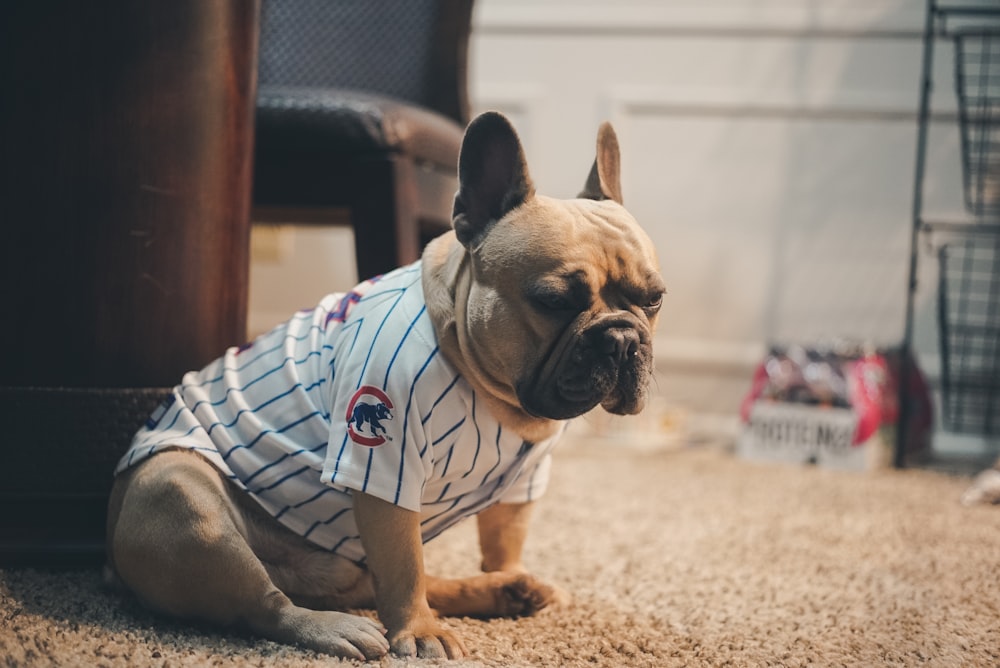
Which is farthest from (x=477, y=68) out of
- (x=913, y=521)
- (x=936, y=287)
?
(x=913, y=521)

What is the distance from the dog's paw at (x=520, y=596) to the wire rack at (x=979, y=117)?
1251mm

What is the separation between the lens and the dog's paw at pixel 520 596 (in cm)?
82

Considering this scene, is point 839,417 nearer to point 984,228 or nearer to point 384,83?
point 984,228

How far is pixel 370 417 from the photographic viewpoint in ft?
2.32

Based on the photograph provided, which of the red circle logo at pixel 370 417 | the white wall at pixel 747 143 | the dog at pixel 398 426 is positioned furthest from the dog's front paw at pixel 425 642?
the white wall at pixel 747 143

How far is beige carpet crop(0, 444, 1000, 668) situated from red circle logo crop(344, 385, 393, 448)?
155 mm

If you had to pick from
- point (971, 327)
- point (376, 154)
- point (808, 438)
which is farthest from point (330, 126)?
point (971, 327)

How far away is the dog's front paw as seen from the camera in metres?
0.70

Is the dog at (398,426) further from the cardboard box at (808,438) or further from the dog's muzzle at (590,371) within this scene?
the cardboard box at (808,438)

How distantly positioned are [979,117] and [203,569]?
1648mm

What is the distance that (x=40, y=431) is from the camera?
871 millimetres

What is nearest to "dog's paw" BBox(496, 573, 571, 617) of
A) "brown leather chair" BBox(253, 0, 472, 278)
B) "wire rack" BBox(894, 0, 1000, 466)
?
"brown leather chair" BBox(253, 0, 472, 278)

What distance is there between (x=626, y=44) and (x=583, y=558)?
128 cm

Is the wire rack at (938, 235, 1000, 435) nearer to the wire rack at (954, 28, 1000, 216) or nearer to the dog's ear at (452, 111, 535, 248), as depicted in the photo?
the wire rack at (954, 28, 1000, 216)
